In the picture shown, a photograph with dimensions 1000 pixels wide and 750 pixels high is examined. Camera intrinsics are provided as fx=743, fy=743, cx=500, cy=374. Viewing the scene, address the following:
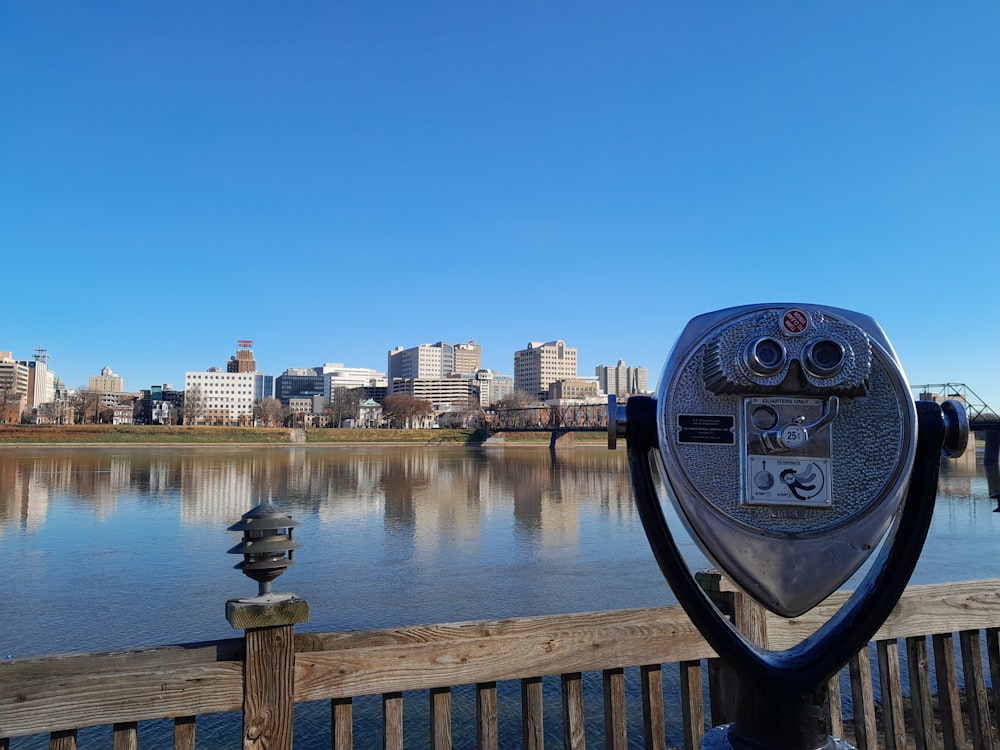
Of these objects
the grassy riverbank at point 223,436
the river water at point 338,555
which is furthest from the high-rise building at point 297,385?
the river water at point 338,555

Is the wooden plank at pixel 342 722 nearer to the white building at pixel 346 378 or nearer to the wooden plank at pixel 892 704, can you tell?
the wooden plank at pixel 892 704

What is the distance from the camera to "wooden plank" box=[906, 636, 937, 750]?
2.74 metres

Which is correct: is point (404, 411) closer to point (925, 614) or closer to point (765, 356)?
point (925, 614)

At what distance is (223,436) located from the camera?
2960 inches

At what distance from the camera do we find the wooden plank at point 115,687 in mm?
2043

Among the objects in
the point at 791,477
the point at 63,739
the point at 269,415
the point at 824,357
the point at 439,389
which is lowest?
the point at 63,739

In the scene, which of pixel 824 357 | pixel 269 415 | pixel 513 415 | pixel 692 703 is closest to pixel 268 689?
pixel 692 703

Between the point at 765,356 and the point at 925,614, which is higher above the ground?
the point at 765,356

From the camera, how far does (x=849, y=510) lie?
1486 millimetres

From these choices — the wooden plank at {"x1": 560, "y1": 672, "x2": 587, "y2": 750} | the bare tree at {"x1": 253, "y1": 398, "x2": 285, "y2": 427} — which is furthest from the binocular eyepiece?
the bare tree at {"x1": 253, "y1": 398, "x2": 285, "y2": 427}

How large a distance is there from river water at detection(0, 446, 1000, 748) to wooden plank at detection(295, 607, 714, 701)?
5.01 metres

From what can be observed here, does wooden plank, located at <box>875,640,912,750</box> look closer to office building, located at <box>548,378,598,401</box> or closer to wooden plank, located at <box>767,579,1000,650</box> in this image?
wooden plank, located at <box>767,579,1000,650</box>

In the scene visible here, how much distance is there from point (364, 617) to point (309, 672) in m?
8.87

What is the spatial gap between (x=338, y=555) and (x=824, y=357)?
15.2 meters
